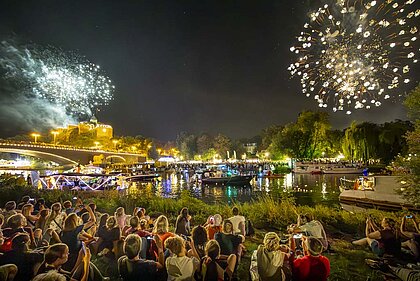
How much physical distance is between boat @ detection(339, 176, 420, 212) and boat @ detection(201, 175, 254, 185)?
21052 millimetres

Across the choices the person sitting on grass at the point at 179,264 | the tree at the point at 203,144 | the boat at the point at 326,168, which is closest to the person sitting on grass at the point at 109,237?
the person sitting on grass at the point at 179,264

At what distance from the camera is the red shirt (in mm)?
6645

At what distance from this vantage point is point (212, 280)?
23.7 ft

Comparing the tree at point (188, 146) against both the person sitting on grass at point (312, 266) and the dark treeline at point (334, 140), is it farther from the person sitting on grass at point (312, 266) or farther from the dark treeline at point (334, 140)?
the person sitting on grass at point (312, 266)

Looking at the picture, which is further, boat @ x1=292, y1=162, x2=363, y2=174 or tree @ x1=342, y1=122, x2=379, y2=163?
boat @ x1=292, y1=162, x2=363, y2=174

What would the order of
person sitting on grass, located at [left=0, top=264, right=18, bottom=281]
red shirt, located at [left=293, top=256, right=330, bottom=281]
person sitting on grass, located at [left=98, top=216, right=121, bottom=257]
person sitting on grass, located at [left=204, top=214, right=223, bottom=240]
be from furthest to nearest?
person sitting on grass, located at [left=204, top=214, right=223, bottom=240] < person sitting on grass, located at [left=98, top=216, right=121, bottom=257] < person sitting on grass, located at [left=0, top=264, right=18, bottom=281] < red shirt, located at [left=293, top=256, right=330, bottom=281]

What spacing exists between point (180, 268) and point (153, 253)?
3.04 ft

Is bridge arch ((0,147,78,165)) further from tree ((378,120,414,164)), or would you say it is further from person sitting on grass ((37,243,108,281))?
person sitting on grass ((37,243,108,281))

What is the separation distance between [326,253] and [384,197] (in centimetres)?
1821

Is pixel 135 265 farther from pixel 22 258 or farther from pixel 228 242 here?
pixel 22 258

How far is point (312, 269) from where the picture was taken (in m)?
6.66

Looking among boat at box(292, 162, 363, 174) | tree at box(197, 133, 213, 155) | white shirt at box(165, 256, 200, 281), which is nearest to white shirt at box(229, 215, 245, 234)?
white shirt at box(165, 256, 200, 281)

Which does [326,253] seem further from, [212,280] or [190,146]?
[190,146]

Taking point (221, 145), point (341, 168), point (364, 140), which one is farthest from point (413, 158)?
point (221, 145)
